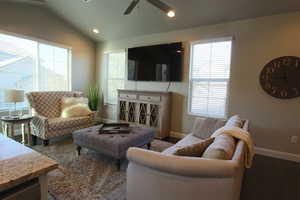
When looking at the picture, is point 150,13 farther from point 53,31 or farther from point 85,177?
point 85,177

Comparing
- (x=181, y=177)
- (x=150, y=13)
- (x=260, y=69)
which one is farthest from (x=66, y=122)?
(x=260, y=69)

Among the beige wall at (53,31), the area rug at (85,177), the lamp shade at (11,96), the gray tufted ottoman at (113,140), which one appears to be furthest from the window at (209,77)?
the lamp shade at (11,96)

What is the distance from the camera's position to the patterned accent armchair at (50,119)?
10.7ft

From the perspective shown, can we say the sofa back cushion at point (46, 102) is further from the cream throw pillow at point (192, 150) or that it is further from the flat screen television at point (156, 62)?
the cream throw pillow at point (192, 150)

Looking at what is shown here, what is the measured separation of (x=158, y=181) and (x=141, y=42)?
3934mm

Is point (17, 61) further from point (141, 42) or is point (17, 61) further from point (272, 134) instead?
point (272, 134)

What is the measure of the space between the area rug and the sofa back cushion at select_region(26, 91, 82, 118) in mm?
874

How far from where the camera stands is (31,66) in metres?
4.20

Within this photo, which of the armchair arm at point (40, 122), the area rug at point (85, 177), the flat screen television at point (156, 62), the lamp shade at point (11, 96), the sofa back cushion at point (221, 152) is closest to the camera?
the sofa back cushion at point (221, 152)

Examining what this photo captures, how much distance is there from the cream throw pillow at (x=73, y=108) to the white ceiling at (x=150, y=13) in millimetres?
2092

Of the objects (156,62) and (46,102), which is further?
(156,62)

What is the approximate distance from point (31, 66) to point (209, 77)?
169 inches

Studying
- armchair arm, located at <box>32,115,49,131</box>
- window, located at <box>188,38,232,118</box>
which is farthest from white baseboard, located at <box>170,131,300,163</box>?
armchair arm, located at <box>32,115,49,131</box>

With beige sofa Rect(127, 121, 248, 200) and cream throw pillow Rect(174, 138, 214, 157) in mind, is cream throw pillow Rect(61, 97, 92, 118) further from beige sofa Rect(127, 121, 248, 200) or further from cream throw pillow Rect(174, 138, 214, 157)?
cream throw pillow Rect(174, 138, 214, 157)
